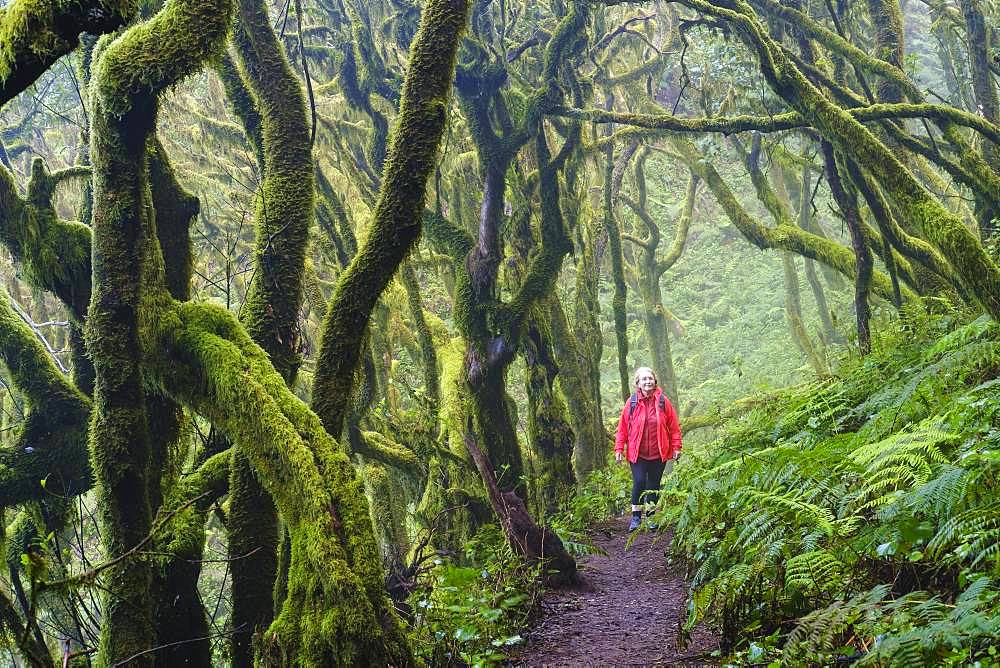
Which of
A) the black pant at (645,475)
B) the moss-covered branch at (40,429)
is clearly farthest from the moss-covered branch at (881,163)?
the moss-covered branch at (40,429)

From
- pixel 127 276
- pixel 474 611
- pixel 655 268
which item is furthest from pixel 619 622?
pixel 655 268

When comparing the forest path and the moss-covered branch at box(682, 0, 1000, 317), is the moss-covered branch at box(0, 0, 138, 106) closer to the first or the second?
the forest path

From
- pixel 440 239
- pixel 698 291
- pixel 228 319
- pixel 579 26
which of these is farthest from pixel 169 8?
pixel 698 291

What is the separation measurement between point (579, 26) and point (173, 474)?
739 centimetres

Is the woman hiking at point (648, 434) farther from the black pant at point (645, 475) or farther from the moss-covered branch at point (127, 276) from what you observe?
the moss-covered branch at point (127, 276)

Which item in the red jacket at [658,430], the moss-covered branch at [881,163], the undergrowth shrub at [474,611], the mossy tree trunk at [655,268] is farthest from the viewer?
the mossy tree trunk at [655,268]

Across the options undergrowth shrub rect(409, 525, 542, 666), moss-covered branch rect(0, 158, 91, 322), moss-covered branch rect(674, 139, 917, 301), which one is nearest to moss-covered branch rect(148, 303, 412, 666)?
undergrowth shrub rect(409, 525, 542, 666)

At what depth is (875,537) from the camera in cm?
353

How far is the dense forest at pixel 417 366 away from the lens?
370 centimetres

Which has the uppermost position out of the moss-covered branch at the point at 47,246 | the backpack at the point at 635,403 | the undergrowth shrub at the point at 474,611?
the moss-covered branch at the point at 47,246

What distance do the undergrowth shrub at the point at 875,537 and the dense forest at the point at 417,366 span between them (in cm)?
2

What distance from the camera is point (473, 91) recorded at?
10242 millimetres

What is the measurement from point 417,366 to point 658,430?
6.92 meters

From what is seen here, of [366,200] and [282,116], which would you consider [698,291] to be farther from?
[282,116]
